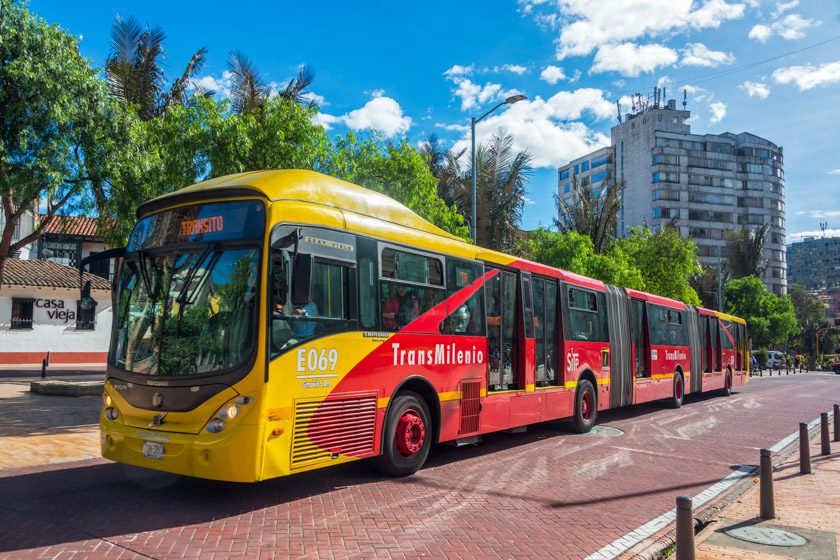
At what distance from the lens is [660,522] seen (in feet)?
21.2

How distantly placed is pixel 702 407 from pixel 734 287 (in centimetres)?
5051

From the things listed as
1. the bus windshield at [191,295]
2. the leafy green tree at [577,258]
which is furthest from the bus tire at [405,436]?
the leafy green tree at [577,258]

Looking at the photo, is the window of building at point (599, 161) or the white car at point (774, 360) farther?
the window of building at point (599, 161)

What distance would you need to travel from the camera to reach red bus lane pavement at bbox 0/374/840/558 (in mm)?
5363

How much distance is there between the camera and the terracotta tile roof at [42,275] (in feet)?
101

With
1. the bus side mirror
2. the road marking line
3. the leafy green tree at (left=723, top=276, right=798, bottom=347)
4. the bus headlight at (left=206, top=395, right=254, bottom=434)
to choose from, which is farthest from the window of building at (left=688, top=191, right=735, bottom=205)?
the bus headlight at (left=206, top=395, right=254, bottom=434)

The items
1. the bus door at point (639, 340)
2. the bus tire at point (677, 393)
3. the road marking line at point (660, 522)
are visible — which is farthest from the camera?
the bus tire at point (677, 393)

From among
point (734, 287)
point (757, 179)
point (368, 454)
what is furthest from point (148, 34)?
point (757, 179)

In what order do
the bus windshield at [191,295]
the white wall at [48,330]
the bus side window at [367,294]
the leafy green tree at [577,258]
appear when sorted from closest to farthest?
the bus windshield at [191,295], the bus side window at [367,294], the leafy green tree at [577,258], the white wall at [48,330]

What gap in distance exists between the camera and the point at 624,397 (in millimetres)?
14773

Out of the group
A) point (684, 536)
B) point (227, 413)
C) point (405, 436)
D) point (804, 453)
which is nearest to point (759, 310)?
point (804, 453)

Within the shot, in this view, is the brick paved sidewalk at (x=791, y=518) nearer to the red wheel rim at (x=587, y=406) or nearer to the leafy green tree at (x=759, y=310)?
the red wheel rim at (x=587, y=406)

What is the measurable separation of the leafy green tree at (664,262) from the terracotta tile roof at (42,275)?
29.7 metres

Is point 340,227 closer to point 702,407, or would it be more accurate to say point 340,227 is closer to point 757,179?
point 702,407
